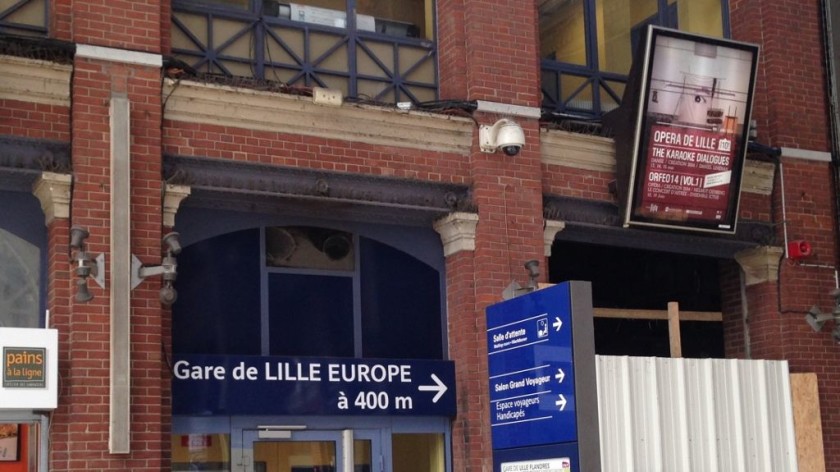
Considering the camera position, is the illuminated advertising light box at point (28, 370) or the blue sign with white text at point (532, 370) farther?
the blue sign with white text at point (532, 370)

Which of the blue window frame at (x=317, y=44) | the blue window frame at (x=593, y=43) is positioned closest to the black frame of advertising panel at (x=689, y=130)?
the blue window frame at (x=593, y=43)

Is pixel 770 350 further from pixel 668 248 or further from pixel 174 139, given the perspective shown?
pixel 174 139

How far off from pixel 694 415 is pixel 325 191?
4.36m

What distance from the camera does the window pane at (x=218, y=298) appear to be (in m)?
12.7

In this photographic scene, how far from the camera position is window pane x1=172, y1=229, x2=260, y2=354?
12.7 metres

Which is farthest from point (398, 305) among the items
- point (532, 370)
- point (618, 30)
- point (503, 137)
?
point (618, 30)

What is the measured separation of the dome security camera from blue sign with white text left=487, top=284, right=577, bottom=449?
6.30ft

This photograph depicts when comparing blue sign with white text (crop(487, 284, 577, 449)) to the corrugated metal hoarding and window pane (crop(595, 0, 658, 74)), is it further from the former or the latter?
window pane (crop(595, 0, 658, 74))

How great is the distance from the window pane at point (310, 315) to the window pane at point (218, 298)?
22 cm

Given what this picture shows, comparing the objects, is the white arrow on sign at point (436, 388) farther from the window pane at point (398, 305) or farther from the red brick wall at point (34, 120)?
the red brick wall at point (34, 120)

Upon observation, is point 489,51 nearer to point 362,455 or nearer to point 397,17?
point 397,17

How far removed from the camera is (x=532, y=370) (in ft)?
38.8

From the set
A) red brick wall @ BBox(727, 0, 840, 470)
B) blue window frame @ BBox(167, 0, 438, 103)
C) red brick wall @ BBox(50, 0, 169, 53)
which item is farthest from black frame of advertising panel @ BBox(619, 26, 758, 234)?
red brick wall @ BBox(50, 0, 169, 53)

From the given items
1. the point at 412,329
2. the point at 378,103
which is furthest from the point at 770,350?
the point at 378,103
